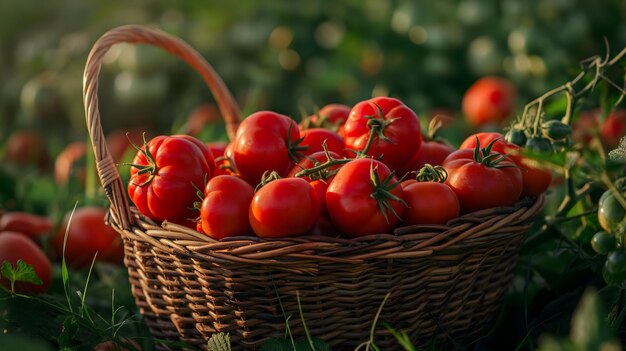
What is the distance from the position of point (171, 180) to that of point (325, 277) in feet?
1.13

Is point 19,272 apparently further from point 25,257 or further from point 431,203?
point 431,203

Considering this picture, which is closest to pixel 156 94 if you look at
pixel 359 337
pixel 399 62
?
pixel 399 62

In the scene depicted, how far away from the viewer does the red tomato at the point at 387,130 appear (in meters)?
1.34

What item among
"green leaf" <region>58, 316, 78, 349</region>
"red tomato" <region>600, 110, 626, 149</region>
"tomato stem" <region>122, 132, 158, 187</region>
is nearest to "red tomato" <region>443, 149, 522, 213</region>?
"tomato stem" <region>122, 132, 158, 187</region>

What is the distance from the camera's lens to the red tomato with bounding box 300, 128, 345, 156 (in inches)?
56.1

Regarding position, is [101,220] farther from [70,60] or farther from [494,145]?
[70,60]

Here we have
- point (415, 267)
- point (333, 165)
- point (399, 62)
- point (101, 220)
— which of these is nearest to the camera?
point (415, 267)

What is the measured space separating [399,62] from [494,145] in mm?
1926

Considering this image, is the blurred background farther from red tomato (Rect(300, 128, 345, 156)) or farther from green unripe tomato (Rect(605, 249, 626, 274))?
green unripe tomato (Rect(605, 249, 626, 274))

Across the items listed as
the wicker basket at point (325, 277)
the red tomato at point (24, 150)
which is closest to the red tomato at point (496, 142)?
the wicker basket at point (325, 277)

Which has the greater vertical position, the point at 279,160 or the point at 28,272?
the point at 279,160

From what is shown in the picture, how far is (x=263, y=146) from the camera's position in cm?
134

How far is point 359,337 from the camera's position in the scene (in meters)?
1.23

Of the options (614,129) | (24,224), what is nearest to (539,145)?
(614,129)
